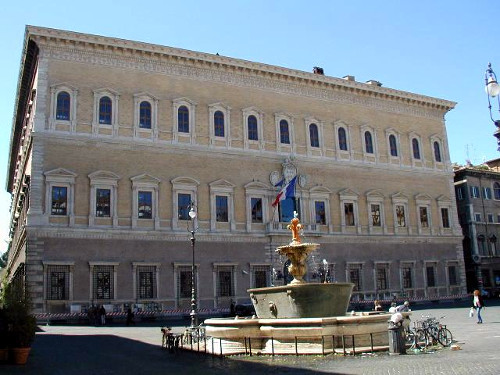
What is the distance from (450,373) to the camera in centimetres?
1023

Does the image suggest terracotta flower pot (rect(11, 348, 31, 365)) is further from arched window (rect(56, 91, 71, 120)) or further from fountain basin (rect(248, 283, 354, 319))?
arched window (rect(56, 91, 71, 120))

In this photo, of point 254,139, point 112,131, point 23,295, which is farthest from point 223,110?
point 23,295

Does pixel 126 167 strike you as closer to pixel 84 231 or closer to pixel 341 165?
pixel 84 231

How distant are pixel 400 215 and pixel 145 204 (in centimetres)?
1938

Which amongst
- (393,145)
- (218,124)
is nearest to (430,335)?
(218,124)

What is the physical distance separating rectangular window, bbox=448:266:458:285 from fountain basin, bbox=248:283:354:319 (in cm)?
2949

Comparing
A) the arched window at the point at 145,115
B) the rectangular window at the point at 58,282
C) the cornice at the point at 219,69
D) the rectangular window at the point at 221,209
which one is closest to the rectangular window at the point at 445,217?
the cornice at the point at 219,69

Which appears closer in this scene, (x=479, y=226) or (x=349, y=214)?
(x=349, y=214)

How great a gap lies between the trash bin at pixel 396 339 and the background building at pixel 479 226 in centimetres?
3848

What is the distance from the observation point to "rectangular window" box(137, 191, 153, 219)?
32.0m

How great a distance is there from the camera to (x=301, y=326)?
46.2 feet

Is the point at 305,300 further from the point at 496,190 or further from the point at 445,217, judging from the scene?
the point at 496,190

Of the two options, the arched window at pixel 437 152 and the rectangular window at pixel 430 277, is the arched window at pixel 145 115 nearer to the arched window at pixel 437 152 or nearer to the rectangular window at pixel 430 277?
the rectangular window at pixel 430 277

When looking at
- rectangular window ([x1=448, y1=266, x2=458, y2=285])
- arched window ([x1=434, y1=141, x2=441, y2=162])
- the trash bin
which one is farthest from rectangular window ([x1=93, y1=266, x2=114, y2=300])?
arched window ([x1=434, y1=141, x2=441, y2=162])
